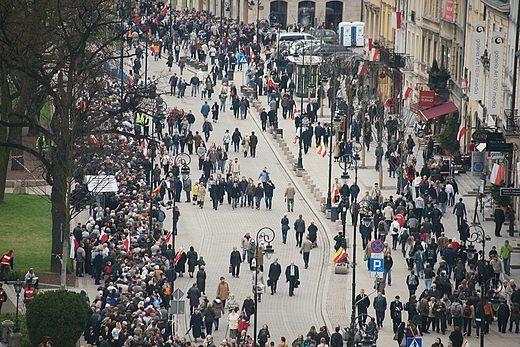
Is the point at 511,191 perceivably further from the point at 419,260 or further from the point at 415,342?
the point at 415,342

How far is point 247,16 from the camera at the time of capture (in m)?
105

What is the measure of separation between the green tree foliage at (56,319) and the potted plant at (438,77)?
3299cm

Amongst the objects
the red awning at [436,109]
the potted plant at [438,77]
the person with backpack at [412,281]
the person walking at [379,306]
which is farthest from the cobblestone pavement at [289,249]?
the potted plant at [438,77]

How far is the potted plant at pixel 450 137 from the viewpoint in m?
53.9

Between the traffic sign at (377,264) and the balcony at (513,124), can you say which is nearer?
the traffic sign at (377,264)

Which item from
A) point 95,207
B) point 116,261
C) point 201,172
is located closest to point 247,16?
point 201,172

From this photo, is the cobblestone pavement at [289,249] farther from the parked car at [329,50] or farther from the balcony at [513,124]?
the parked car at [329,50]

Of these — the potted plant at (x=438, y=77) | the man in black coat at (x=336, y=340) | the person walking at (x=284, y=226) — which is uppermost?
the potted plant at (x=438, y=77)

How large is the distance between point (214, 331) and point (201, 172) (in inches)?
774

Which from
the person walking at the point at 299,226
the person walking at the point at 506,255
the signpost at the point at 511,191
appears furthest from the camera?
the person walking at the point at 299,226

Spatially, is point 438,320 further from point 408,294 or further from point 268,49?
point 268,49

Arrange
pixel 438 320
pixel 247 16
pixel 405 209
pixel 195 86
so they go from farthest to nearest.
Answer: pixel 247 16, pixel 195 86, pixel 405 209, pixel 438 320

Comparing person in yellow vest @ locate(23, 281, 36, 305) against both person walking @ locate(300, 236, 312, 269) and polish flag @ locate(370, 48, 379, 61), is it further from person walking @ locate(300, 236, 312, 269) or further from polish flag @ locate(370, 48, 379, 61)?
polish flag @ locate(370, 48, 379, 61)

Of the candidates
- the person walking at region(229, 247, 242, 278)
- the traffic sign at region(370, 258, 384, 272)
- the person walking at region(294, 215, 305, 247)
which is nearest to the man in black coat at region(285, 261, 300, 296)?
the person walking at region(229, 247, 242, 278)
